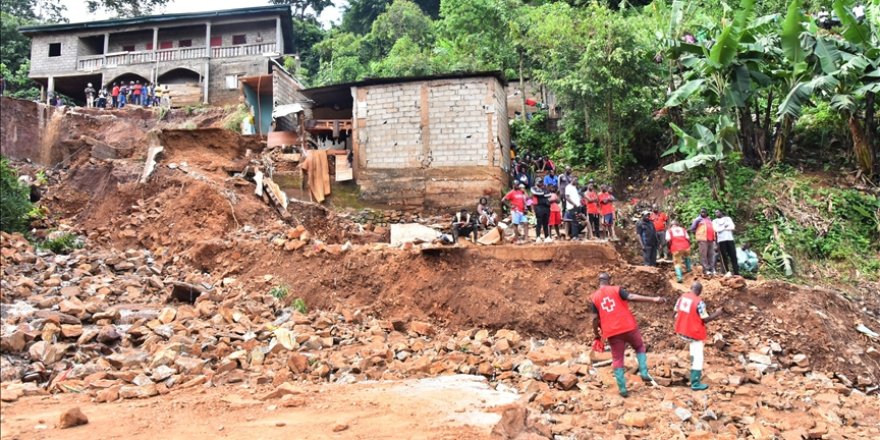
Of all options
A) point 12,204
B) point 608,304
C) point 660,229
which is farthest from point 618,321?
point 12,204

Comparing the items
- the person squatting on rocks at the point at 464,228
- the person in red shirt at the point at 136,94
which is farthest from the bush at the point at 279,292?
the person in red shirt at the point at 136,94

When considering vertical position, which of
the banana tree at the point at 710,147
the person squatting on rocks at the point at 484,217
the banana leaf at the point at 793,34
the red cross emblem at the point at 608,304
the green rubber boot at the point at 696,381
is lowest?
the green rubber boot at the point at 696,381

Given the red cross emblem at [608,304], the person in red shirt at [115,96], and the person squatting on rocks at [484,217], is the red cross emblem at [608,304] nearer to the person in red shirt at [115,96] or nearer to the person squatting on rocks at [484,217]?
the person squatting on rocks at [484,217]

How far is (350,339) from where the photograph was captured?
950cm

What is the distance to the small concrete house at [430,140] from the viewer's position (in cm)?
1778

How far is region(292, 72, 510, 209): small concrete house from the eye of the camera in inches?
700

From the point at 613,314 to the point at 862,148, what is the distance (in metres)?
12.2

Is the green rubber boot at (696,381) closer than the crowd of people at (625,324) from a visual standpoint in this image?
No

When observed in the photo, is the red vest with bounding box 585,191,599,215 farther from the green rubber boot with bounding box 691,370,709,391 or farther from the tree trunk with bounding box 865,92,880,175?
the tree trunk with bounding box 865,92,880,175

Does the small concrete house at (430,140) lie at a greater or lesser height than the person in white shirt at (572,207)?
greater

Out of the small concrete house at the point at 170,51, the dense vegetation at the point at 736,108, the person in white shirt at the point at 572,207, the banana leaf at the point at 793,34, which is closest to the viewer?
the person in white shirt at the point at 572,207

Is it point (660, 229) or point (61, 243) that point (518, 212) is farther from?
point (61, 243)

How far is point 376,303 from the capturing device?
444 inches

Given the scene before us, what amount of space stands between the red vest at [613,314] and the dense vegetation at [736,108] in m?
8.54
